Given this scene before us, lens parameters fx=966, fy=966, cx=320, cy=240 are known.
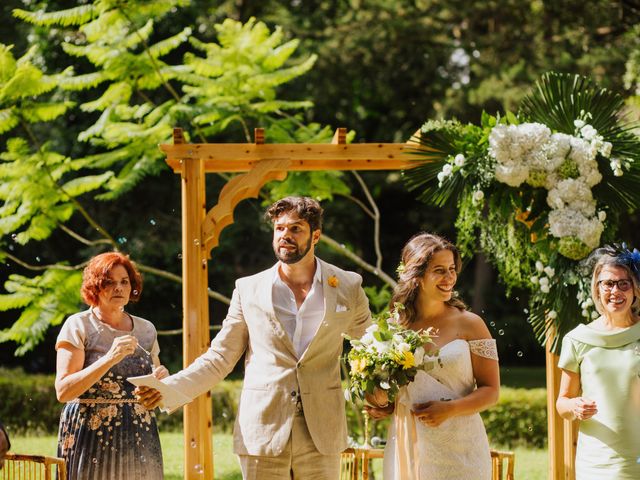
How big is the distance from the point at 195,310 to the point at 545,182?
2.44 metres

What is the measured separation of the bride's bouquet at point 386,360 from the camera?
4.00 meters

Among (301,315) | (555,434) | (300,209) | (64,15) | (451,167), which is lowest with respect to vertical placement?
(555,434)

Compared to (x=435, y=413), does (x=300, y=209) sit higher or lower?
higher

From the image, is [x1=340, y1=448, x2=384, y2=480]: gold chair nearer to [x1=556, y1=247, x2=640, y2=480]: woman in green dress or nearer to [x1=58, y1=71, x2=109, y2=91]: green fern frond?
[x1=556, y1=247, x2=640, y2=480]: woman in green dress

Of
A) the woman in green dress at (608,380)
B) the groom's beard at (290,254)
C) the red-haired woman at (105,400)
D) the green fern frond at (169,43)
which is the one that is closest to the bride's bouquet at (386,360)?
the groom's beard at (290,254)

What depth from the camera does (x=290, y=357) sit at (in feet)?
14.3

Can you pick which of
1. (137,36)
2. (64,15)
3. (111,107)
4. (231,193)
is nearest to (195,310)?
(231,193)

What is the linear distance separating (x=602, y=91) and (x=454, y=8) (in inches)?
461

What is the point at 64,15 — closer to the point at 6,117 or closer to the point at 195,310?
the point at 6,117

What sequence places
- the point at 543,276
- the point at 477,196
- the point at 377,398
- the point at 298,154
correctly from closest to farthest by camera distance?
1. the point at 377,398
2. the point at 477,196
3. the point at 543,276
4. the point at 298,154

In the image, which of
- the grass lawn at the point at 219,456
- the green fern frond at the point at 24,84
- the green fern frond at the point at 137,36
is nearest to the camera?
the green fern frond at the point at 24,84

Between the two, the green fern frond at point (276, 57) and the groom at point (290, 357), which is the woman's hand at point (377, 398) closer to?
the groom at point (290, 357)

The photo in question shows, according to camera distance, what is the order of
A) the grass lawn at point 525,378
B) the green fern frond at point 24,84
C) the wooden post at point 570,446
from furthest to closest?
the grass lawn at point 525,378 → the green fern frond at point 24,84 → the wooden post at point 570,446

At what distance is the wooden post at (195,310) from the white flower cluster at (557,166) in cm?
199
